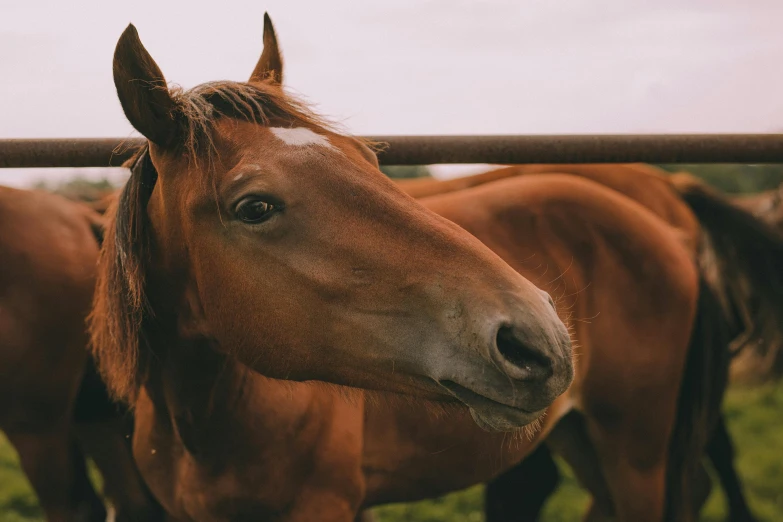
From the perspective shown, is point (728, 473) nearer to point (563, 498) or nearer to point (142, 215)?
point (563, 498)

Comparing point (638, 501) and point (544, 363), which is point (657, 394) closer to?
point (638, 501)

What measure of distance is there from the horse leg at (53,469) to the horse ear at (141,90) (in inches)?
70.7

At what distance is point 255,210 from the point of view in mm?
1756

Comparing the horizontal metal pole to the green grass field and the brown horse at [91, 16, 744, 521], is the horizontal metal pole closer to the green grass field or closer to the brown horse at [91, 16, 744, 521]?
the brown horse at [91, 16, 744, 521]

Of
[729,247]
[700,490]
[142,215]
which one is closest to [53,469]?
[142,215]

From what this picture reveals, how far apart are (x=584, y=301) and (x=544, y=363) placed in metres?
1.59

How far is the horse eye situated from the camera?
175 cm

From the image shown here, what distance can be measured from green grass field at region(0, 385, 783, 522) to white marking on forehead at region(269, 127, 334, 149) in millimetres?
3664

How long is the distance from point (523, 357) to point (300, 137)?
801mm

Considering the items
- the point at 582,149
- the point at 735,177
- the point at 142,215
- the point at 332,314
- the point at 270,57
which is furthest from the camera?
the point at 735,177

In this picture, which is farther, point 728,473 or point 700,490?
point 728,473

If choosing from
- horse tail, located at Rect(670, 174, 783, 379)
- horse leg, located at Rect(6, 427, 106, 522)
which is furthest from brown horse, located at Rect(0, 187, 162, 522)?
horse tail, located at Rect(670, 174, 783, 379)

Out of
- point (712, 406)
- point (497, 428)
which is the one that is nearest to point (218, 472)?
point (497, 428)

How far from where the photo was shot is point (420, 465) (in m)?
2.64
